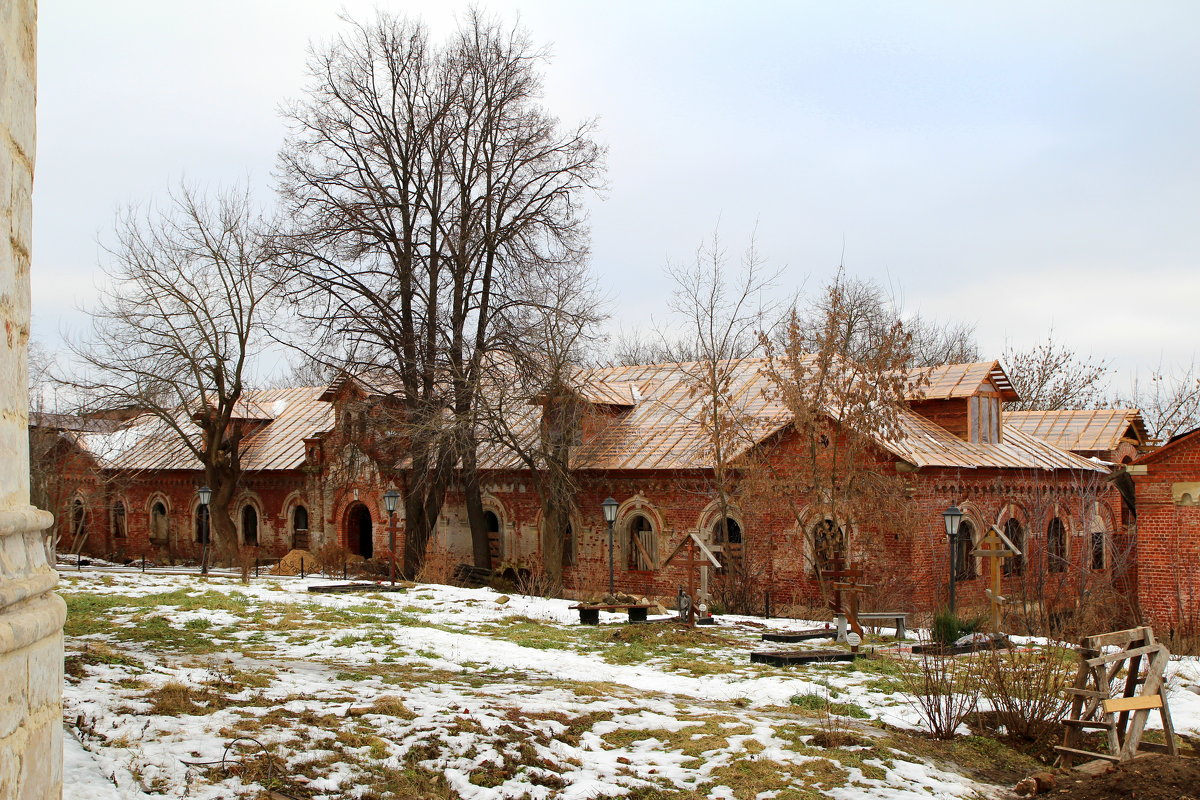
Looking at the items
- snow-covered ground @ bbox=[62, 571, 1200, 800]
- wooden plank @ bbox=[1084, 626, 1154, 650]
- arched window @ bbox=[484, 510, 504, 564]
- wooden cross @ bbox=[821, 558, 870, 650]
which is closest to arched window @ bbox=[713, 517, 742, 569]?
wooden cross @ bbox=[821, 558, 870, 650]

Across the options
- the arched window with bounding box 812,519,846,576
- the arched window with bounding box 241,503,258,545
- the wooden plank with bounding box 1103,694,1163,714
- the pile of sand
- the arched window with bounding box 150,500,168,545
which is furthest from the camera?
the arched window with bounding box 150,500,168,545

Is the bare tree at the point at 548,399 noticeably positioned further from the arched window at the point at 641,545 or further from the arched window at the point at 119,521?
the arched window at the point at 119,521

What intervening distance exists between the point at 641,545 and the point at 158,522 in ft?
64.1

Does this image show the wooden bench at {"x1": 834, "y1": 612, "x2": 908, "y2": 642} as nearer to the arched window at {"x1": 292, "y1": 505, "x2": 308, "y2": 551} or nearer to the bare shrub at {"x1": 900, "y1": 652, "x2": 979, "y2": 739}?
the bare shrub at {"x1": 900, "y1": 652, "x2": 979, "y2": 739}

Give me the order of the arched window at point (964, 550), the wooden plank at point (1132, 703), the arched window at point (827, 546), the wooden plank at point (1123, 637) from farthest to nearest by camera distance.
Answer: the arched window at point (964, 550) → the arched window at point (827, 546) → the wooden plank at point (1123, 637) → the wooden plank at point (1132, 703)

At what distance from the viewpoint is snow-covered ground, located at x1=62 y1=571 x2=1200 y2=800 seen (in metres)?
7.29

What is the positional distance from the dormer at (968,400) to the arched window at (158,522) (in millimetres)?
25408

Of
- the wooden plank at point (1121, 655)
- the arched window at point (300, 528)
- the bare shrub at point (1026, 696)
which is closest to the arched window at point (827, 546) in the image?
the bare shrub at point (1026, 696)

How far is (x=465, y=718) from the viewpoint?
8.65 metres

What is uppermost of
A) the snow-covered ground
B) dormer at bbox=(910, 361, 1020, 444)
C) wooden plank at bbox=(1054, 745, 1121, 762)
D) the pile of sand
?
dormer at bbox=(910, 361, 1020, 444)

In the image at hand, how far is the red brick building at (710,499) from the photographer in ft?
72.5

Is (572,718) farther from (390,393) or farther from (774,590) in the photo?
(390,393)

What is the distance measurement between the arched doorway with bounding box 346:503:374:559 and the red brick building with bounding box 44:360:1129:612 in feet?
0.17

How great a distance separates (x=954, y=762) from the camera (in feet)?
→ 28.7
